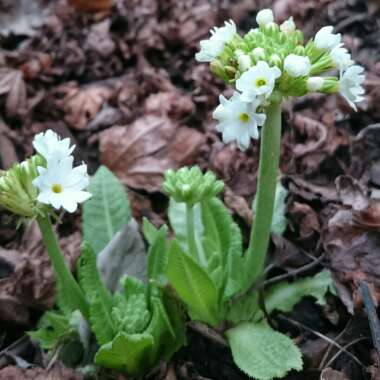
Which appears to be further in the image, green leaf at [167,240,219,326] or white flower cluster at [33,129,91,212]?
green leaf at [167,240,219,326]

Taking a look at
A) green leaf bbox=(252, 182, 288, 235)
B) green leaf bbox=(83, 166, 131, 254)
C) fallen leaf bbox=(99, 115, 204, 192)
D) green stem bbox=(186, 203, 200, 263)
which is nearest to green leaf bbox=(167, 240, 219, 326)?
green stem bbox=(186, 203, 200, 263)

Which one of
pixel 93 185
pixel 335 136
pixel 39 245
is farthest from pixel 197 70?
pixel 39 245

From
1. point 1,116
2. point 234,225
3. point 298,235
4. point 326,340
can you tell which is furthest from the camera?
point 1,116

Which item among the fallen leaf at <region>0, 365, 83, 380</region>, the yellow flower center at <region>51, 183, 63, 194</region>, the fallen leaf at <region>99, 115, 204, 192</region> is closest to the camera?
the yellow flower center at <region>51, 183, 63, 194</region>

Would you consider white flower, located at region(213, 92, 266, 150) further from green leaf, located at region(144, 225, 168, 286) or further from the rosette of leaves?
green leaf, located at region(144, 225, 168, 286)

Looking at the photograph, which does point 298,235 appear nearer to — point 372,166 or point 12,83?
point 372,166
